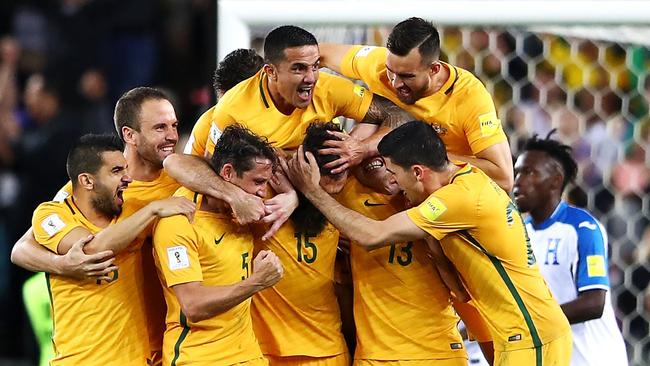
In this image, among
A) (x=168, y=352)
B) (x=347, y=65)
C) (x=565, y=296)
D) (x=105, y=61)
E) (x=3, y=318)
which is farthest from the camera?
(x=105, y=61)

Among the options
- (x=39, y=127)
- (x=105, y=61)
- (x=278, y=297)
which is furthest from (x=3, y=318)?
(x=278, y=297)

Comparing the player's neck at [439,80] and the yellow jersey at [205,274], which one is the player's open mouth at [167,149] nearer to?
the yellow jersey at [205,274]

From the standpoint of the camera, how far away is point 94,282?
436 cm

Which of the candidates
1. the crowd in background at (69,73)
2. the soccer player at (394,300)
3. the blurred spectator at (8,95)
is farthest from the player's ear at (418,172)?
the blurred spectator at (8,95)

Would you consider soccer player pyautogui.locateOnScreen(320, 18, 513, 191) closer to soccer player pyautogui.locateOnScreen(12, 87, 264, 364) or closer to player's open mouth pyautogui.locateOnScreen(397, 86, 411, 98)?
player's open mouth pyautogui.locateOnScreen(397, 86, 411, 98)

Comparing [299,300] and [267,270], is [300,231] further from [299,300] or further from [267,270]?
[267,270]

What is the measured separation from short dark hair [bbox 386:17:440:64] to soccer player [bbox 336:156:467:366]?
0.42 m

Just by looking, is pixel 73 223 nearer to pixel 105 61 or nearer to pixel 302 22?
pixel 302 22

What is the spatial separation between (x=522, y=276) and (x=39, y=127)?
5.17 m

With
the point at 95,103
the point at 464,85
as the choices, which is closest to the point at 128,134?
the point at 464,85

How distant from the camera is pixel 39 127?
8734 mm

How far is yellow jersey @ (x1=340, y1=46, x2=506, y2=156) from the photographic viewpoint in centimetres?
466

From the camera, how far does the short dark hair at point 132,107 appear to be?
4.59m

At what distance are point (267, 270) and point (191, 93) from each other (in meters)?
5.36
